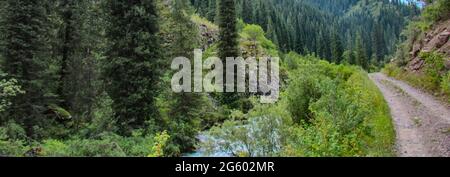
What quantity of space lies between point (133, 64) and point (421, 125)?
17.4m

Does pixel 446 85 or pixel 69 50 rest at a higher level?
pixel 69 50

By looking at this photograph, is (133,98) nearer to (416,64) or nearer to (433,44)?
(433,44)

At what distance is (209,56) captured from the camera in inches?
1893

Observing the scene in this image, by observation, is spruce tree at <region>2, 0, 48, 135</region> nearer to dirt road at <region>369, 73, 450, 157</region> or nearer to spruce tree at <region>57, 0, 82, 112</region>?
spruce tree at <region>57, 0, 82, 112</region>

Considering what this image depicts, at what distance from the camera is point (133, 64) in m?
27.5

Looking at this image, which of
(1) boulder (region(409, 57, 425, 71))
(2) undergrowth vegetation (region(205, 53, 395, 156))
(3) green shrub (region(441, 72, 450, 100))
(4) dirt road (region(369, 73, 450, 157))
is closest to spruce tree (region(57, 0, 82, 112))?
(2) undergrowth vegetation (region(205, 53, 395, 156))

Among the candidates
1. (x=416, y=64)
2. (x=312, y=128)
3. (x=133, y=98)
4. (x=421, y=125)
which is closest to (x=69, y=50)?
(x=133, y=98)

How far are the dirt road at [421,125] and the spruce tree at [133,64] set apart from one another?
1411cm

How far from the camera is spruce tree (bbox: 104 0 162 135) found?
1079 inches

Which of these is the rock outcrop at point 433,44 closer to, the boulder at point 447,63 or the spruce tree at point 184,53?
the boulder at point 447,63
